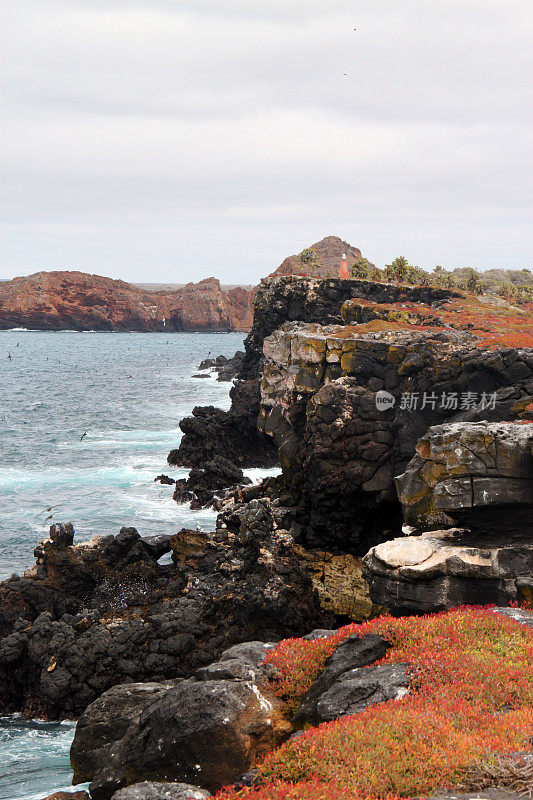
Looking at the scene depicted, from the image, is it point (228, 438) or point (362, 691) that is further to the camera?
point (228, 438)

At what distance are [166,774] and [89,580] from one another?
19847mm

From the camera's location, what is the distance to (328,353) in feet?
140

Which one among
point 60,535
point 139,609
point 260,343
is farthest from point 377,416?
point 260,343

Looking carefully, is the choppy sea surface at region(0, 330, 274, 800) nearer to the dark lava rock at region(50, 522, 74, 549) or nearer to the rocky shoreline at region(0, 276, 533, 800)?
the rocky shoreline at region(0, 276, 533, 800)

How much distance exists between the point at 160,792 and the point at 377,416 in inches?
1086

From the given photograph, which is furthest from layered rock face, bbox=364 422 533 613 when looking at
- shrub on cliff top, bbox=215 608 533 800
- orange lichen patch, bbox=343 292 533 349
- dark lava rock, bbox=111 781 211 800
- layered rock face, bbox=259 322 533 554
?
orange lichen patch, bbox=343 292 533 349

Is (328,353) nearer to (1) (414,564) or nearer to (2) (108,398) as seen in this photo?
(1) (414,564)

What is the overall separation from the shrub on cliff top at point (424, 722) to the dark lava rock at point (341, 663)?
1.24ft

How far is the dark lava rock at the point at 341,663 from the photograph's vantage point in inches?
548

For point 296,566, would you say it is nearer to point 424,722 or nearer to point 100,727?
point 100,727

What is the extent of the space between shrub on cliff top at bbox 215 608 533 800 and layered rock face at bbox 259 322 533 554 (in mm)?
19369

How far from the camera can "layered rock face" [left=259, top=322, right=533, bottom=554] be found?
34.8 m

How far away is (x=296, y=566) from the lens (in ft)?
106

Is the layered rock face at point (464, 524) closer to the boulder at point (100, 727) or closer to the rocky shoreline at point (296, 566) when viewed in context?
the rocky shoreline at point (296, 566)
